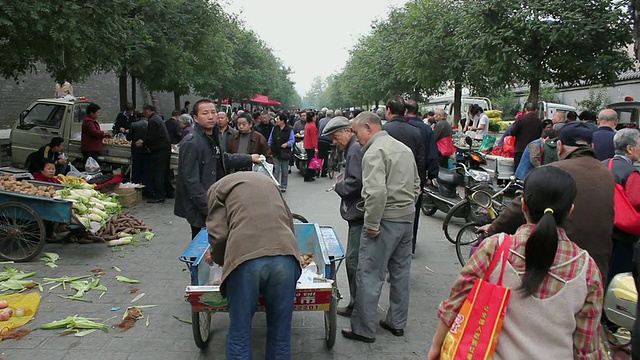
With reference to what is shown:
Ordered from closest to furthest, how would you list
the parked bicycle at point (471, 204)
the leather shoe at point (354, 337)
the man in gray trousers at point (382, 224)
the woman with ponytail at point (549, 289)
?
the woman with ponytail at point (549, 289) < the man in gray trousers at point (382, 224) < the leather shoe at point (354, 337) < the parked bicycle at point (471, 204)

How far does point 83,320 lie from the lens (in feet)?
15.0

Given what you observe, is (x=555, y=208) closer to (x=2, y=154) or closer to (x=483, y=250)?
(x=483, y=250)

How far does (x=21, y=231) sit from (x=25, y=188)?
0.66 m

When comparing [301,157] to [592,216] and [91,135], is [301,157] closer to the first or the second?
[91,135]

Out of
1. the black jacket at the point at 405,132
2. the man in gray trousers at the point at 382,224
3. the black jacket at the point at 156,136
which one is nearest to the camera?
the man in gray trousers at the point at 382,224

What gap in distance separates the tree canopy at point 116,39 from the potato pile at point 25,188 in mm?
2177

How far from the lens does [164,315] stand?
191 inches

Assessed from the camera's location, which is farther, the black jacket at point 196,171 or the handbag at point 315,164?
the handbag at point 315,164

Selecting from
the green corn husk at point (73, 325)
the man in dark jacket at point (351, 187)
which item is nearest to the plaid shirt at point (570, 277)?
the man in dark jacket at point (351, 187)

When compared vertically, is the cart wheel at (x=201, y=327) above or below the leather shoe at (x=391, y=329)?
above

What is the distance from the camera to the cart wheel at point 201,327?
3939 millimetres

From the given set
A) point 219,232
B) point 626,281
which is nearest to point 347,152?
point 219,232

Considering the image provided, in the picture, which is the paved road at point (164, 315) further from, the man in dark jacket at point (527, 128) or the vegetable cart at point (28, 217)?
the man in dark jacket at point (527, 128)

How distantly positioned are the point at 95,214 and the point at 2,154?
27.5ft
